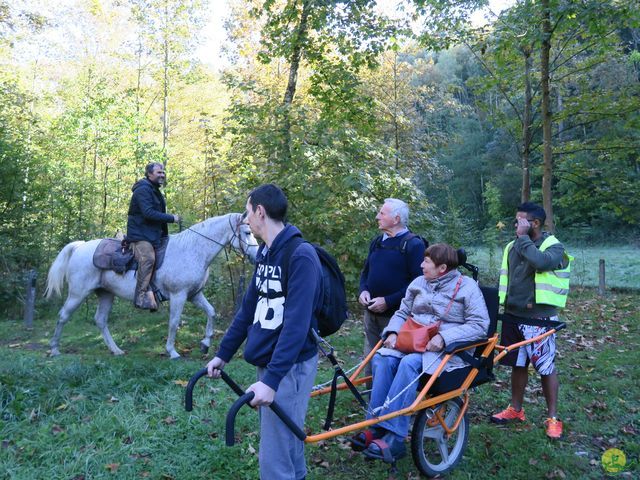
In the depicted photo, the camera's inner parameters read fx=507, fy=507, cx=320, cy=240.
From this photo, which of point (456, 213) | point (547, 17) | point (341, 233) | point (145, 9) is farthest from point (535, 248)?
point (145, 9)

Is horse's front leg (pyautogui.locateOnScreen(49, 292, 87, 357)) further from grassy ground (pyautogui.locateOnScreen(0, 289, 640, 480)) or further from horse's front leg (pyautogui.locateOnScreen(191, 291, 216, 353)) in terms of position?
horse's front leg (pyautogui.locateOnScreen(191, 291, 216, 353))

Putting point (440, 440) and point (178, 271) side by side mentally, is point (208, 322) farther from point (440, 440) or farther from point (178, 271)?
point (440, 440)

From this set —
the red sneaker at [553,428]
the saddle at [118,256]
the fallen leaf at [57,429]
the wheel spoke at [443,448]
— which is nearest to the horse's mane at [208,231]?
the saddle at [118,256]

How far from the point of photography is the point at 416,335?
3.93 metres

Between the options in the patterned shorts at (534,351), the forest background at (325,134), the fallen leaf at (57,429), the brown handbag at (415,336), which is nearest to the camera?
the brown handbag at (415,336)

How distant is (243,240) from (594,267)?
761 inches

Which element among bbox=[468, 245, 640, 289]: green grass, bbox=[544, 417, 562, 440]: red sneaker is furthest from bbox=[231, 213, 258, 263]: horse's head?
bbox=[468, 245, 640, 289]: green grass

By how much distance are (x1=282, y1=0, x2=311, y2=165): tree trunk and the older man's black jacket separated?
2.72 metres

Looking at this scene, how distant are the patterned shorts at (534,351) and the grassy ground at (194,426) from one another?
66cm

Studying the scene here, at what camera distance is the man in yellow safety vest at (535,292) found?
4598 millimetres

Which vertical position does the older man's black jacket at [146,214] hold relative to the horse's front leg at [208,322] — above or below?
above

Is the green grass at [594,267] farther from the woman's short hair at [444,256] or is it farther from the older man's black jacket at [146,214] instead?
the woman's short hair at [444,256]

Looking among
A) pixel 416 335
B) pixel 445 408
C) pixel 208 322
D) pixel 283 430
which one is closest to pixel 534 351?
pixel 445 408

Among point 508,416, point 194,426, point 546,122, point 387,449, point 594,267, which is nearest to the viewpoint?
point 387,449
